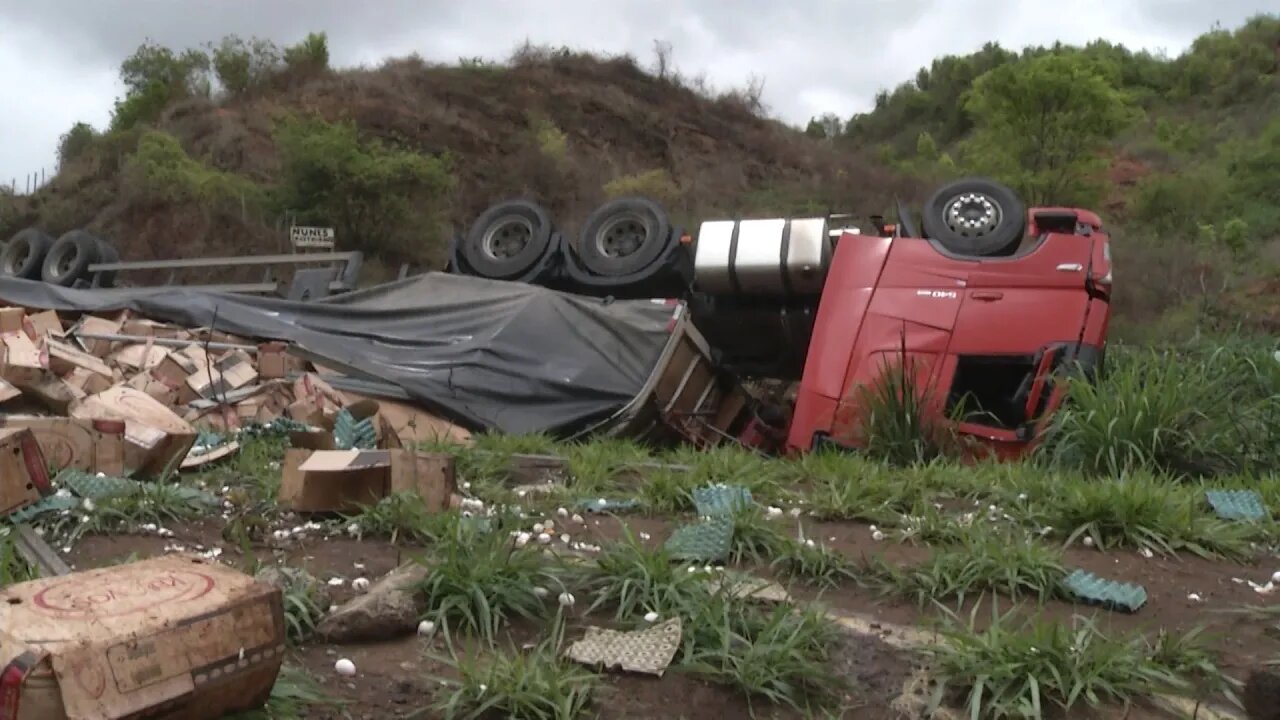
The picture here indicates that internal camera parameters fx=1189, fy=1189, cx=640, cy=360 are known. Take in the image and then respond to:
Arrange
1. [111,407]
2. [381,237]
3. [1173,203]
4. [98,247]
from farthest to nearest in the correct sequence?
[1173,203]
[381,237]
[98,247]
[111,407]

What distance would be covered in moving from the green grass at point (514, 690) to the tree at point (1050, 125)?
14.6 m

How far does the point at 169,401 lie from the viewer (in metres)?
6.93

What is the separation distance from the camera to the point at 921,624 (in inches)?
117

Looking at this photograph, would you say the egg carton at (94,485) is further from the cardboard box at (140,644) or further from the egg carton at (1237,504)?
the egg carton at (1237,504)

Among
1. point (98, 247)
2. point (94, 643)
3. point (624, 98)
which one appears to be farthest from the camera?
point (624, 98)

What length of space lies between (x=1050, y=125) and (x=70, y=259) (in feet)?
39.5

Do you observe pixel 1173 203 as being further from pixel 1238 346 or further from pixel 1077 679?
pixel 1077 679

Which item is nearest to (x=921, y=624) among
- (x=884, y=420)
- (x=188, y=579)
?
(x=188, y=579)

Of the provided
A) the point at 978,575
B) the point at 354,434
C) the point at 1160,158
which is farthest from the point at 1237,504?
the point at 1160,158

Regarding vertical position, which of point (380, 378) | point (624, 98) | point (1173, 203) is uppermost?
point (624, 98)

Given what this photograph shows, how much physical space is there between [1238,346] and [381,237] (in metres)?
12.6

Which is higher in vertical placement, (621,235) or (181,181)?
Answer: (181,181)

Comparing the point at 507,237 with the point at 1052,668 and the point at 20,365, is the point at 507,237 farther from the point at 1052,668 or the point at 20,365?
the point at 1052,668

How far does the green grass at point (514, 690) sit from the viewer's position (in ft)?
7.89
